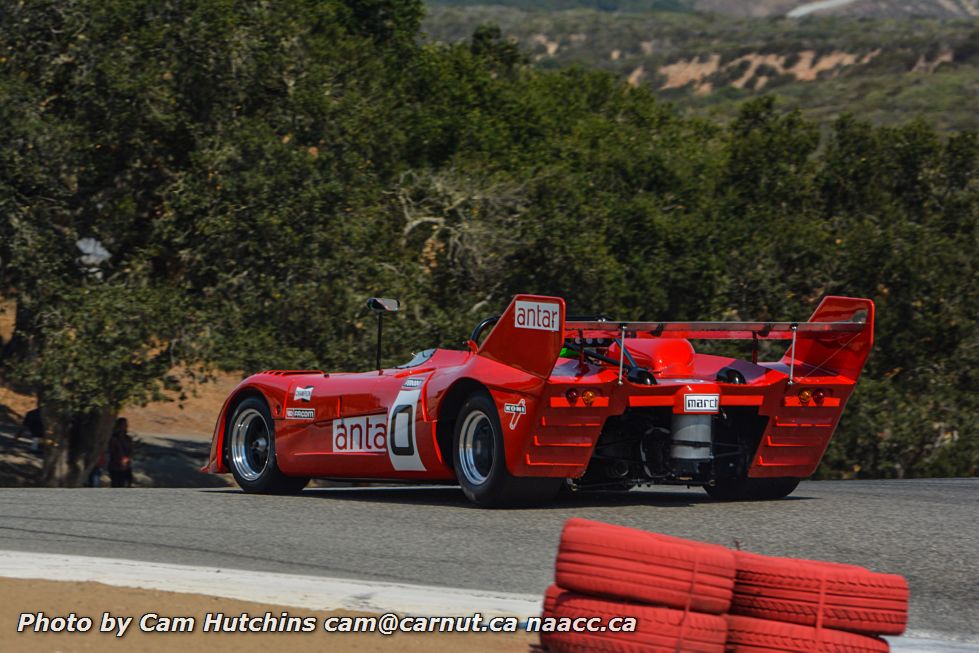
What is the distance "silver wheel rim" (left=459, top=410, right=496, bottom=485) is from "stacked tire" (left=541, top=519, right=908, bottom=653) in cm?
422

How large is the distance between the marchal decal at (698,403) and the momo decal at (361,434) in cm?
240

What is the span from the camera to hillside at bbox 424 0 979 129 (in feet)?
247

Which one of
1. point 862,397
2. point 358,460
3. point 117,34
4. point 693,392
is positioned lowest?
point 862,397

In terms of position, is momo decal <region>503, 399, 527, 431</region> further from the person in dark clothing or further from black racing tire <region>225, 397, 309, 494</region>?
the person in dark clothing

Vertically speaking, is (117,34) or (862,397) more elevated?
(117,34)

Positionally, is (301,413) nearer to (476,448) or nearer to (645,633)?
(476,448)

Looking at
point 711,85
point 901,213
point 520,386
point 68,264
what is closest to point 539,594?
point 520,386

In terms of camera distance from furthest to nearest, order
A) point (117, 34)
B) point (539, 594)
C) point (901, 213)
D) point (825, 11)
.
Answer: point (825, 11), point (901, 213), point (117, 34), point (539, 594)

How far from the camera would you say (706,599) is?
5.74 meters

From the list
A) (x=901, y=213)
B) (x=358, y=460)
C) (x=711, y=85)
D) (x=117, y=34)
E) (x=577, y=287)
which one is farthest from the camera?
A: (x=711, y=85)

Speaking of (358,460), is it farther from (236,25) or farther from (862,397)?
(862,397)

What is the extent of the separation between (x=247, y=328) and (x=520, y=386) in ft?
36.4

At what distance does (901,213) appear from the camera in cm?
2744

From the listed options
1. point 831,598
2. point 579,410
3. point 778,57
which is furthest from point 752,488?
point 778,57
